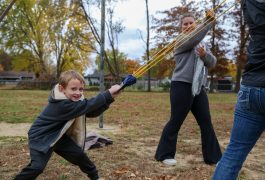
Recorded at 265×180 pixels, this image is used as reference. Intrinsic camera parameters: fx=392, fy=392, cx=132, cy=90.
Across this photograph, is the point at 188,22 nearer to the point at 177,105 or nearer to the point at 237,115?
the point at 177,105

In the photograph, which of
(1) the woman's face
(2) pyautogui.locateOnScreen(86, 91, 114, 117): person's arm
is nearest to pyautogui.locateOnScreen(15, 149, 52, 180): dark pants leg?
(2) pyautogui.locateOnScreen(86, 91, 114, 117): person's arm

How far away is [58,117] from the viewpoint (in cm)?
358

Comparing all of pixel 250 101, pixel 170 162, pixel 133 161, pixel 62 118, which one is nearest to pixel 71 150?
pixel 62 118

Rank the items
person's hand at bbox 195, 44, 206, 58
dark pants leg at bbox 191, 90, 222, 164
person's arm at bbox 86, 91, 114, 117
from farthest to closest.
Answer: dark pants leg at bbox 191, 90, 222, 164 < person's hand at bbox 195, 44, 206, 58 < person's arm at bbox 86, 91, 114, 117

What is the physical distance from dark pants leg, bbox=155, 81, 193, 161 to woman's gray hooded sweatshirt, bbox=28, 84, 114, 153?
1.50 metres

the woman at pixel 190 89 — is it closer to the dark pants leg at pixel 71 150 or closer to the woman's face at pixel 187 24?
the woman's face at pixel 187 24

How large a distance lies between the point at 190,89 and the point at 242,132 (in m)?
2.24

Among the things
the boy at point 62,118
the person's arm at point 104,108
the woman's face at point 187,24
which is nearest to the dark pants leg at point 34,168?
the boy at point 62,118

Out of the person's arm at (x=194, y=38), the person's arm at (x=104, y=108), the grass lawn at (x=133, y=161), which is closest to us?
the person's arm at (x=104, y=108)

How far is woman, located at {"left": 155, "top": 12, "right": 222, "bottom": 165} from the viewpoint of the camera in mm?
4711

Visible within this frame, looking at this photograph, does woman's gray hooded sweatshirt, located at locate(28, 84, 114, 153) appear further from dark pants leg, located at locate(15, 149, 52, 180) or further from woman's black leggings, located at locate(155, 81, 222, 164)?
woman's black leggings, located at locate(155, 81, 222, 164)

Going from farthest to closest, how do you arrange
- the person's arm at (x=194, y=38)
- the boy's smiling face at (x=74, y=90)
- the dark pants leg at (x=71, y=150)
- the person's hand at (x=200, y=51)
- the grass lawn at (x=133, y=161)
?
the person's hand at (x=200, y=51), the person's arm at (x=194, y=38), the grass lawn at (x=133, y=161), the dark pants leg at (x=71, y=150), the boy's smiling face at (x=74, y=90)

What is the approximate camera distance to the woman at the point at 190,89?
4711 millimetres

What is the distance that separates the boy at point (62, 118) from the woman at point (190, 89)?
1488 mm
